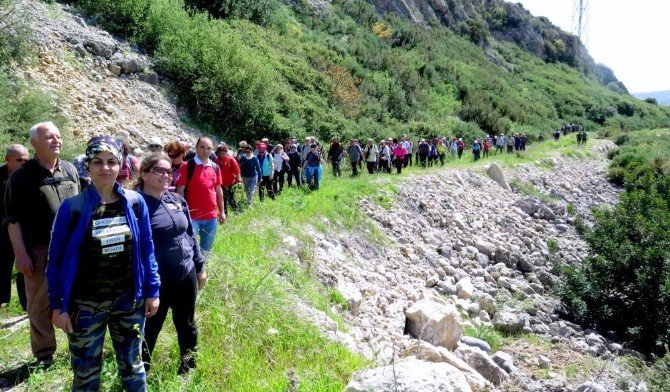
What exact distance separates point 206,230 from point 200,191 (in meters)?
0.56

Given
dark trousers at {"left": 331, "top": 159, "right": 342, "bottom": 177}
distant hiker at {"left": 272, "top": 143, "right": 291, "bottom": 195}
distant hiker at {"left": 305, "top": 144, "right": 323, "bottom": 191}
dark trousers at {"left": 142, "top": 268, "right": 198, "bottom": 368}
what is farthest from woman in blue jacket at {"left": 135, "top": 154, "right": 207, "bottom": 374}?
dark trousers at {"left": 331, "top": 159, "right": 342, "bottom": 177}

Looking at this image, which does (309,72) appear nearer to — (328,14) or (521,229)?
(521,229)

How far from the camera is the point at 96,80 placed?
13547mm

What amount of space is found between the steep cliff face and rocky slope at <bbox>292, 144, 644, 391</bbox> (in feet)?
135

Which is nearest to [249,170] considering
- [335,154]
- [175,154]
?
[175,154]

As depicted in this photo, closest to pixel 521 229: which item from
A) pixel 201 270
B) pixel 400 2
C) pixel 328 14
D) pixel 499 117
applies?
pixel 201 270

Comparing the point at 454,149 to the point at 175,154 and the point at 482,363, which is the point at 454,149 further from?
the point at 175,154

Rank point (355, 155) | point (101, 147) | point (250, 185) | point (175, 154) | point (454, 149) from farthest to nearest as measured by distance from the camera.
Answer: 1. point (454, 149)
2. point (355, 155)
3. point (250, 185)
4. point (175, 154)
5. point (101, 147)

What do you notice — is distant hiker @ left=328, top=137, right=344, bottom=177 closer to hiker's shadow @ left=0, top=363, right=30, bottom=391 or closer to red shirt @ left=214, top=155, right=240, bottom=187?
red shirt @ left=214, top=155, right=240, bottom=187

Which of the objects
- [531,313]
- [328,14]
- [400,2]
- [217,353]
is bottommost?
[531,313]

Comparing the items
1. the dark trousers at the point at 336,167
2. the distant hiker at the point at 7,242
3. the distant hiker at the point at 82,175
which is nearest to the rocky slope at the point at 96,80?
the dark trousers at the point at 336,167

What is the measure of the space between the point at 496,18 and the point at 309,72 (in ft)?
201

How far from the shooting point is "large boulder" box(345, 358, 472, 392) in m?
3.42

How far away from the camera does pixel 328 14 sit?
37.3 metres
